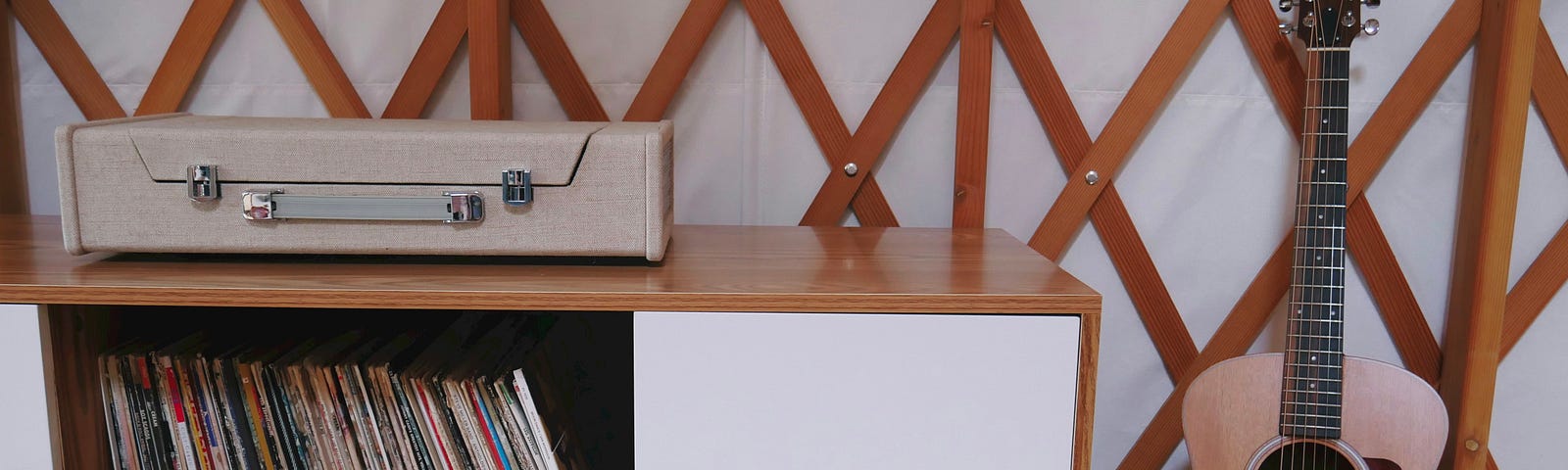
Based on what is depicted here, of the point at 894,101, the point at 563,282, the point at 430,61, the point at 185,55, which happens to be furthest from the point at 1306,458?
the point at 185,55

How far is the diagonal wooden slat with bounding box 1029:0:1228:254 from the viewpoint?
3.74 feet

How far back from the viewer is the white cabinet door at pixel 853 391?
2.31 feet

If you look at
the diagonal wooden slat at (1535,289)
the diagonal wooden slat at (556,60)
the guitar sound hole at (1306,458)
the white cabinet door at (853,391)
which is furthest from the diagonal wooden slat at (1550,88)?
the diagonal wooden slat at (556,60)

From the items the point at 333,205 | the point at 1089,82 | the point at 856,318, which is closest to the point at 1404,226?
the point at 1089,82

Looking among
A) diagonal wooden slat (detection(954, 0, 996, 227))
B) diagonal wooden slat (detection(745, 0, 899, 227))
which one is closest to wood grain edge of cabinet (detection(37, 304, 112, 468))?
diagonal wooden slat (detection(745, 0, 899, 227))

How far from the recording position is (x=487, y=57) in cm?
111

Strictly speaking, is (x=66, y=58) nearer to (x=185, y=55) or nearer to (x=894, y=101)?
(x=185, y=55)

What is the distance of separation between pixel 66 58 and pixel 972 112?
1148 millimetres

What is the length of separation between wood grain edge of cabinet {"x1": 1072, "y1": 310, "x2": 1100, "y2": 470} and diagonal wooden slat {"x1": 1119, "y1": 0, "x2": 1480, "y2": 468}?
595 mm

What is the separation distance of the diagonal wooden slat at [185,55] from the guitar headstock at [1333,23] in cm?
130

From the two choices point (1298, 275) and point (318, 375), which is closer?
point (318, 375)

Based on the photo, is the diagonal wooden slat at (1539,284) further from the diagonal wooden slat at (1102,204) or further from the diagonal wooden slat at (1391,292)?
the diagonal wooden slat at (1102,204)

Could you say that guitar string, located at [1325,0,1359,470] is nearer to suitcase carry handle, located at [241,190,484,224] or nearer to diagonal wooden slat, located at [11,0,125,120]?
suitcase carry handle, located at [241,190,484,224]

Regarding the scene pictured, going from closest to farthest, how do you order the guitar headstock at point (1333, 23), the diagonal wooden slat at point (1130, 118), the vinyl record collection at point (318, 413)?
the vinyl record collection at point (318, 413), the guitar headstock at point (1333, 23), the diagonal wooden slat at point (1130, 118)
